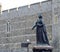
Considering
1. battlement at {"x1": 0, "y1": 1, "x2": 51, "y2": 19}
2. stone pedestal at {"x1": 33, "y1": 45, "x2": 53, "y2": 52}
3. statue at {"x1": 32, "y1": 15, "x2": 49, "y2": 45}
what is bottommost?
stone pedestal at {"x1": 33, "y1": 45, "x2": 53, "y2": 52}

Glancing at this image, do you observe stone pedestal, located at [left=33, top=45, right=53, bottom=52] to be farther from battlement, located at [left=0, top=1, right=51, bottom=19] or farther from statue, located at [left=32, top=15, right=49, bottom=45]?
battlement, located at [left=0, top=1, right=51, bottom=19]

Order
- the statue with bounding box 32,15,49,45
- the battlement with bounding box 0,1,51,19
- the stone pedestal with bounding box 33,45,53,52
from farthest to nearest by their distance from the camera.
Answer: the battlement with bounding box 0,1,51,19 → the statue with bounding box 32,15,49,45 → the stone pedestal with bounding box 33,45,53,52

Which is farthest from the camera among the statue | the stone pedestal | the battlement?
the battlement

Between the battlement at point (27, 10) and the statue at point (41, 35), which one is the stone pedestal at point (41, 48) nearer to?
the statue at point (41, 35)

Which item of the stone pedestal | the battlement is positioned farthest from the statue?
the battlement

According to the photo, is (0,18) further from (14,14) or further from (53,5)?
(53,5)

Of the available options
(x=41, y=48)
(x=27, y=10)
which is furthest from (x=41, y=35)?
(x=27, y=10)

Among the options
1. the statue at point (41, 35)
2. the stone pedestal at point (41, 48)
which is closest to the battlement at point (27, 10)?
the statue at point (41, 35)

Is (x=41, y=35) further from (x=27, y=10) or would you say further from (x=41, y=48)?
(x=27, y=10)

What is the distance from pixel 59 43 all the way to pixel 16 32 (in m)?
4.93

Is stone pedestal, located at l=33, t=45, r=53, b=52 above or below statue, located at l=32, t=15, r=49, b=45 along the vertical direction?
below

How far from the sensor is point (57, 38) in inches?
652

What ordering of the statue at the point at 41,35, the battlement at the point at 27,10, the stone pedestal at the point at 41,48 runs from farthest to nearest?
the battlement at the point at 27,10
the statue at the point at 41,35
the stone pedestal at the point at 41,48

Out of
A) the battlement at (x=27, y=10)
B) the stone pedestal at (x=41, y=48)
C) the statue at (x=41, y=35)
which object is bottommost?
the stone pedestal at (x=41, y=48)
